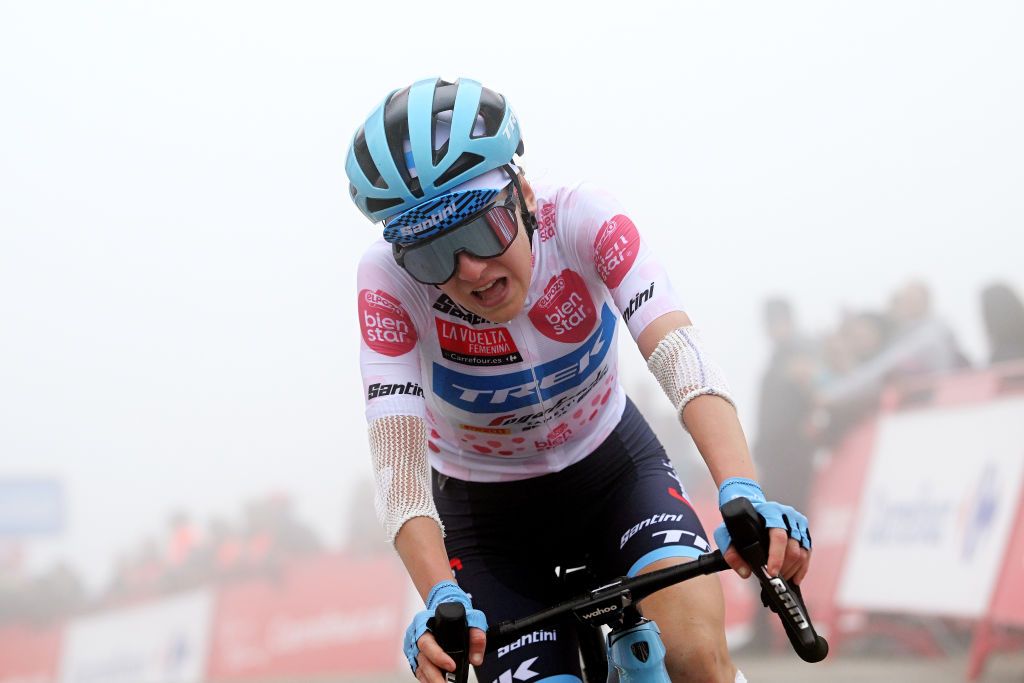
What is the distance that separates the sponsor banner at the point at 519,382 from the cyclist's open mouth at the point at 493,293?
1.12 ft

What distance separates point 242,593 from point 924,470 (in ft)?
18.9

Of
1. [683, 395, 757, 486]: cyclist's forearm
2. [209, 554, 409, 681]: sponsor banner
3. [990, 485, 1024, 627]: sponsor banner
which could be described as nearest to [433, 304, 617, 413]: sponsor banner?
[683, 395, 757, 486]: cyclist's forearm

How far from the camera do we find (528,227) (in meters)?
2.71

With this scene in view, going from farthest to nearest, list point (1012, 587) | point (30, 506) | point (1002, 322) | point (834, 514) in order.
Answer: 1. point (30, 506)
2. point (834, 514)
3. point (1002, 322)
4. point (1012, 587)

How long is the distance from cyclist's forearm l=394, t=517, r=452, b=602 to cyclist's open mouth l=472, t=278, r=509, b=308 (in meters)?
0.52

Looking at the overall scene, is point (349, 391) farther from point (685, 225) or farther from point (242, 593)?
point (685, 225)

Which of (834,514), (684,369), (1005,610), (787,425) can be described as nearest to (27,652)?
(787,425)

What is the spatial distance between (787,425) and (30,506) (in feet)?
22.8

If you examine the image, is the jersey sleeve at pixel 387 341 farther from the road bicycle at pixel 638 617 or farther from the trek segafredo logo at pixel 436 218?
the road bicycle at pixel 638 617

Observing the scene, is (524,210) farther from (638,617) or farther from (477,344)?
(638,617)

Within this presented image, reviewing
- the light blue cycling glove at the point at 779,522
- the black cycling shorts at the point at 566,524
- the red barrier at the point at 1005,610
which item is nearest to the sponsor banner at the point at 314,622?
the red barrier at the point at 1005,610

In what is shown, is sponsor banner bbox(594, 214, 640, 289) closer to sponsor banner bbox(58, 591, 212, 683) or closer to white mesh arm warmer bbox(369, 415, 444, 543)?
white mesh arm warmer bbox(369, 415, 444, 543)

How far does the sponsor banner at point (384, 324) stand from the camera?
278 centimetres

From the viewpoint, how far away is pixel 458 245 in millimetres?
2500
